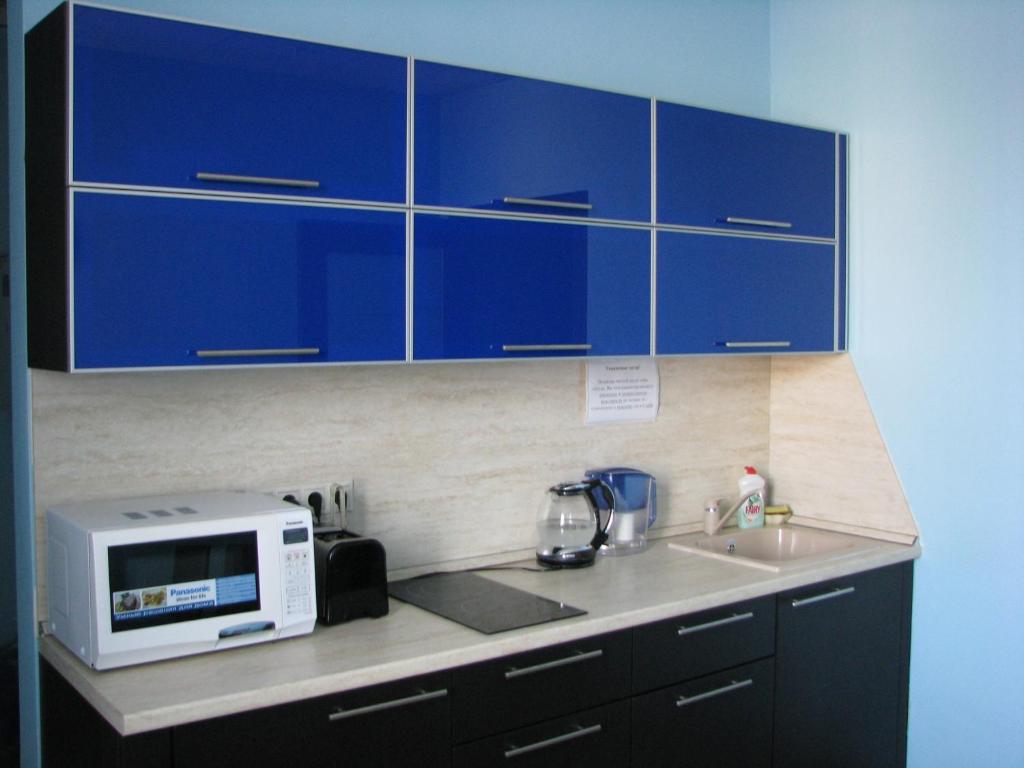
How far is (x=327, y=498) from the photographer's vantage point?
8.70 feet

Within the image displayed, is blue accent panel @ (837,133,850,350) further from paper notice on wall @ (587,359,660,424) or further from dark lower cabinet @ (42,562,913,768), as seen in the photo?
dark lower cabinet @ (42,562,913,768)

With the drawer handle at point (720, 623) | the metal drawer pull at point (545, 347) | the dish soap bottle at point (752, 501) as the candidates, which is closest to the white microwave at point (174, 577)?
the metal drawer pull at point (545, 347)

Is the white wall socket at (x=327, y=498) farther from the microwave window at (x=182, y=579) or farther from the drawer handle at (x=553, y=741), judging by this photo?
the drawer handle at (x=553, y=741)

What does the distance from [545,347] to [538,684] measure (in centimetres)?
83

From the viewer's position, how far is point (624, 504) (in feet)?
10.4

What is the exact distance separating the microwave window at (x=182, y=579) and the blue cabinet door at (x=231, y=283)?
0.37m

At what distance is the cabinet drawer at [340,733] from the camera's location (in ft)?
6.24

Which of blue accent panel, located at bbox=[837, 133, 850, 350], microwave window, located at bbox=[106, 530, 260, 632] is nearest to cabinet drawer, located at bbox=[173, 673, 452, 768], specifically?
microwave window, located at bbox=[106, 530, 260, 632]

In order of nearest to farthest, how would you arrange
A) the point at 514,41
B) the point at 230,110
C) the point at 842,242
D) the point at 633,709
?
the point at 230,110
the point at 633,709
the point at 514,41
the point at 842,242

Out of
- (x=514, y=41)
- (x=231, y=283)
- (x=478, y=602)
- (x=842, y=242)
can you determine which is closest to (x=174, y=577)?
(x=231, y=283)

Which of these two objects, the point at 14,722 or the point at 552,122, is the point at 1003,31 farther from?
the point at 14,722

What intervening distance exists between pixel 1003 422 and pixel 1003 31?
3.71ft

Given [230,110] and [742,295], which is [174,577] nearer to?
[230,110]

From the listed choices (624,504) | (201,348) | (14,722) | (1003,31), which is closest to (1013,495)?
(624,504)
